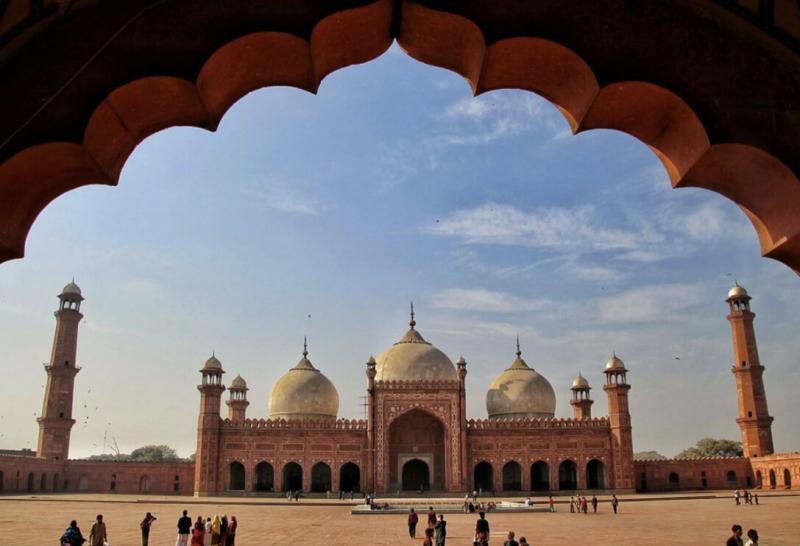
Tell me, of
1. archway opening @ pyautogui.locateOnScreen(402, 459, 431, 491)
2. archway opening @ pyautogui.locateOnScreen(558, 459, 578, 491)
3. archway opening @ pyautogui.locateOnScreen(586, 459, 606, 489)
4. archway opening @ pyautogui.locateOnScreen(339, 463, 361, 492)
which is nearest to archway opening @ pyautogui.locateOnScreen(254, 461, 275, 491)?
archway opening @ pyautogui.locateOnScreen(339, 463, 361, 492)

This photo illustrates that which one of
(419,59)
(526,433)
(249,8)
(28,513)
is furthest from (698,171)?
(526,433)

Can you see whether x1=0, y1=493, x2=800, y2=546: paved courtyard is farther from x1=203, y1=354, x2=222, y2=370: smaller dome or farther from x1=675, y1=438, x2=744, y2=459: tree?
x1=675, y1=438, x2=744, y2=459: tree

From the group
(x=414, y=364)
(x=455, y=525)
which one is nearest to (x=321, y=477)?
(x=414, y=364)

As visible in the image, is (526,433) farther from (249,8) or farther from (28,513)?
(249,8)

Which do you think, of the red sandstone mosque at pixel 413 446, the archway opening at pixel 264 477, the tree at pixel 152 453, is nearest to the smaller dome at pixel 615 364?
the red sandstone mosque at pixel 413 446

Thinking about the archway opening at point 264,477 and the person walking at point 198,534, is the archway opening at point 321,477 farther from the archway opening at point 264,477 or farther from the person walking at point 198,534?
the person walking at point 198,534

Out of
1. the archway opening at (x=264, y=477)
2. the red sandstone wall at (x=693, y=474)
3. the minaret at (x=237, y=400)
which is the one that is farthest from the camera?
the minaret at (x=237, y=400)
